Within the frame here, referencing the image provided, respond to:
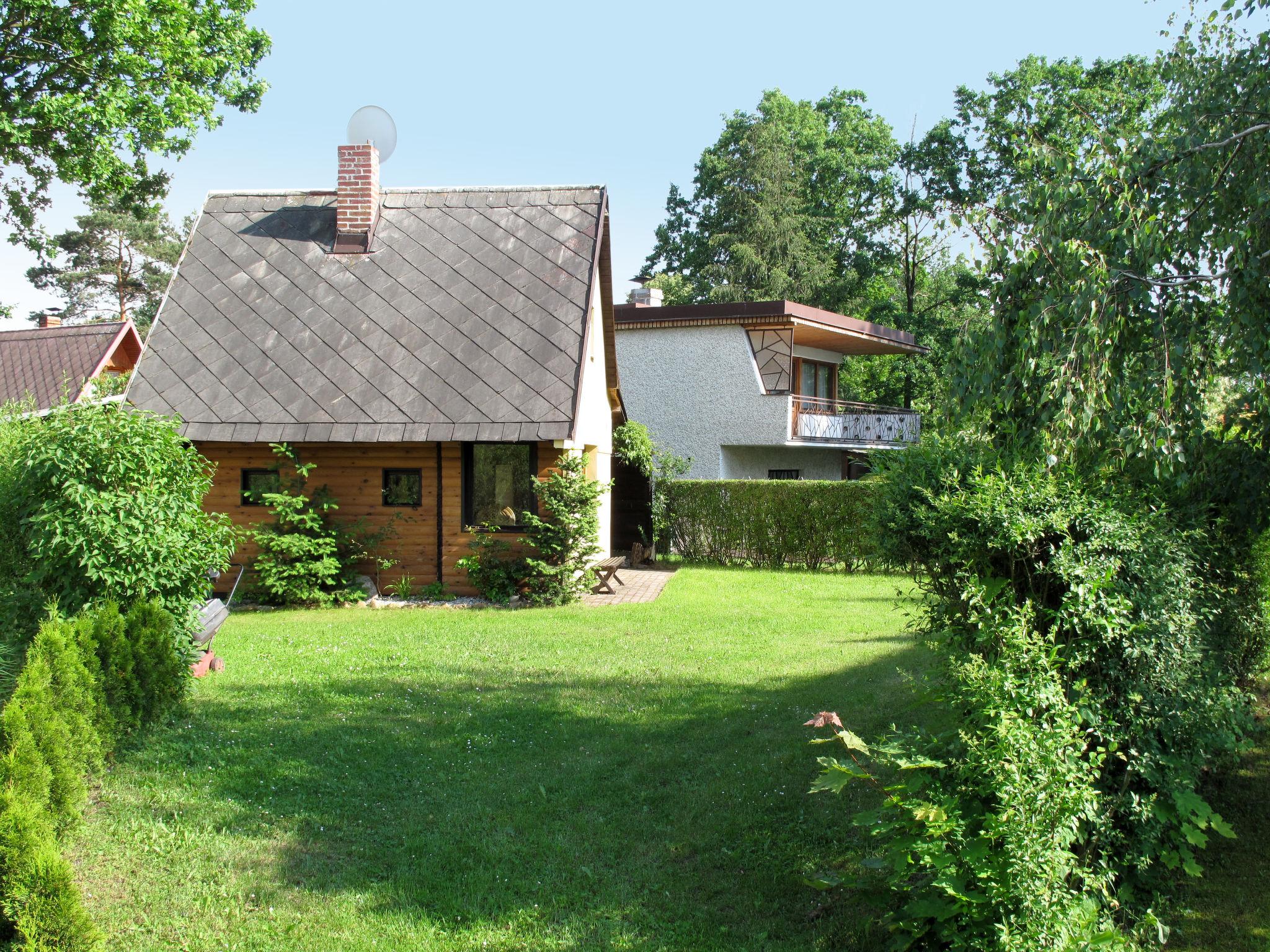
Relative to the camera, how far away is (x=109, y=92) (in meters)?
14.8

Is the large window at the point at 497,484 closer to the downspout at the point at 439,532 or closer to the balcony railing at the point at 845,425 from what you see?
the downspout at the point at 439,532

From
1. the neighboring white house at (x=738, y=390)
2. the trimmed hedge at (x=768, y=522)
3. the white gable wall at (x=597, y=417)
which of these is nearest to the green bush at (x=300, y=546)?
the white gable wall at (x=597, y=417)

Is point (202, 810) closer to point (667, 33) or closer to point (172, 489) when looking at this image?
point (172, 489)

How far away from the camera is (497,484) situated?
47.4 feet

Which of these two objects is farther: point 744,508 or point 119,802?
point 744,508

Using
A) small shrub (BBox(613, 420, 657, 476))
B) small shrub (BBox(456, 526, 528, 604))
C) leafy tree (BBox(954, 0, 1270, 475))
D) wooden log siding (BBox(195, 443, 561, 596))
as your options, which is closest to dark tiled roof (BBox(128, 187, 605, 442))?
wooden log siding (BBox(195, 443, 561, 596))

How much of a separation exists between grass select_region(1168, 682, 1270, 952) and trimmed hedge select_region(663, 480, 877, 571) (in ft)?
39.2

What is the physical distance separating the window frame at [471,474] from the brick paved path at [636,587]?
1602 millimetres

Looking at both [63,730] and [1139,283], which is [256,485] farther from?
[1139,283]

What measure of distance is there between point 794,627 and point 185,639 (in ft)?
23.6

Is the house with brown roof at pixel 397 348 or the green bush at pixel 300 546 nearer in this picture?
the green bush at pixel 300 546

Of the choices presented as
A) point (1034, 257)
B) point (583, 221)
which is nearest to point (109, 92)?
point (583, 221)

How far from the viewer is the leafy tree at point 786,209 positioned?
3978cm

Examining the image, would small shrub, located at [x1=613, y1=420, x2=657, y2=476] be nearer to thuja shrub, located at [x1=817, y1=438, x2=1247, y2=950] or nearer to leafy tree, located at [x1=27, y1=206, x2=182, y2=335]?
thuja shrub, located at [x1=817, y1=438, x2=1247, y2=950]
